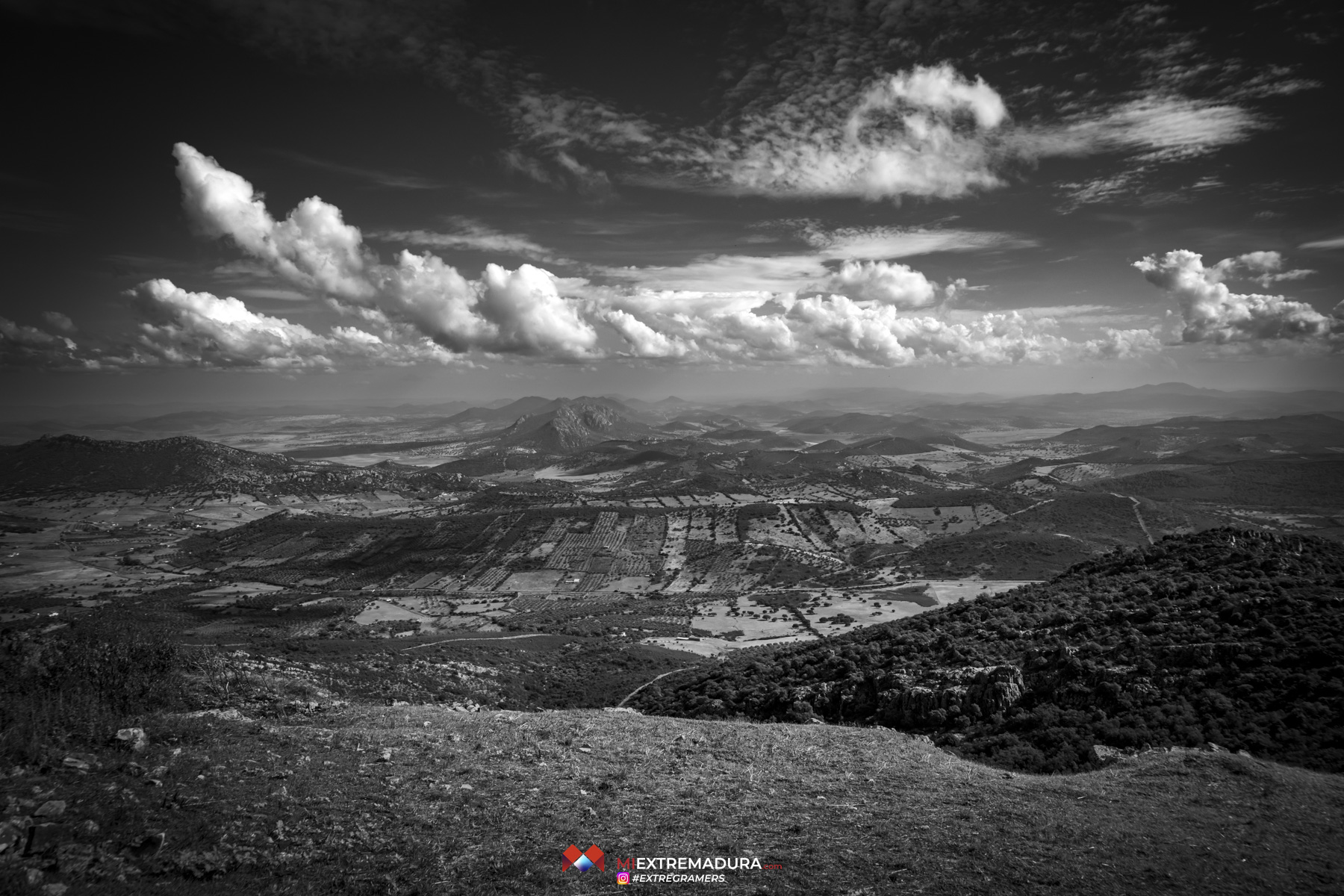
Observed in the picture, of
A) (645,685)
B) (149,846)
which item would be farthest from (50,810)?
(645,685)

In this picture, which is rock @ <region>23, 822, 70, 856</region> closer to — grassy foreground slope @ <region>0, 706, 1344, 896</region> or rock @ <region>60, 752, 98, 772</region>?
grassy foreground slope @ <region>0, 706, 1344, 896</region>

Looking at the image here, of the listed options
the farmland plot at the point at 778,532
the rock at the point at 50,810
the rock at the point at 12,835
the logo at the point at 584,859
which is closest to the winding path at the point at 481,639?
the rock at the point at 50,810

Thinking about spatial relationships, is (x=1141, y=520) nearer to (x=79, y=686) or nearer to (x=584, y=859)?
(x=584, y=859)

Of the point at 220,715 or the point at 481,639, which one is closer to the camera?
the point at 220,715

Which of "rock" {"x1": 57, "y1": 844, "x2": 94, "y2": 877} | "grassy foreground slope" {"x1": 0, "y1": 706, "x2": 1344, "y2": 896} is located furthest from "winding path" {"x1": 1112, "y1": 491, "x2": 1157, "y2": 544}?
"rock" {"x1": 57, "y1": 844, "x2": 94, "y2": 877}

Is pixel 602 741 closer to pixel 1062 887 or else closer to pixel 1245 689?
pixel 1062 887

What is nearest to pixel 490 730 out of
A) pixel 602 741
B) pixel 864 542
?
pixel 602 741
